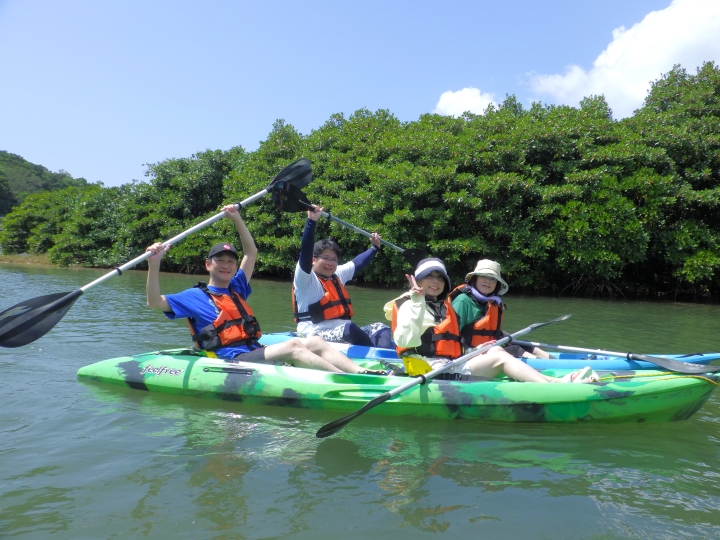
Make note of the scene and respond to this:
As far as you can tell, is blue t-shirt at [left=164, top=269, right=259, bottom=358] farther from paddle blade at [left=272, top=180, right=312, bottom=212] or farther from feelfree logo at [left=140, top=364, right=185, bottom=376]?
paddle blade at [left=272, top=180, right=312, bottom=212]

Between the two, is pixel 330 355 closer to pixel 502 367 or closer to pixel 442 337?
pixel 442 337

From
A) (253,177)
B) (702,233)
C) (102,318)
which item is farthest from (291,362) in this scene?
(253,177)

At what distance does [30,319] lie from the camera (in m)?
3.93

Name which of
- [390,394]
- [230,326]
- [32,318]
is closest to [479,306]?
[390,394]

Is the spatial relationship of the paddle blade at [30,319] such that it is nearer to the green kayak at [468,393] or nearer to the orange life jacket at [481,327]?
the green kayak at [468,393]

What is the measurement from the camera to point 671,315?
981 cm

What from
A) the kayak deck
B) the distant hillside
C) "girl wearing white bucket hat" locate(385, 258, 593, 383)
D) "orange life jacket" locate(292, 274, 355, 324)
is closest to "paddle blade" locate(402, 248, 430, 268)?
"orange life jacket" locate(292, 274, 355, 324)

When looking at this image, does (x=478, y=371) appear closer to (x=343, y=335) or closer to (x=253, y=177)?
(x=343, y=335)

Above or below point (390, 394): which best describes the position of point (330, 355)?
above

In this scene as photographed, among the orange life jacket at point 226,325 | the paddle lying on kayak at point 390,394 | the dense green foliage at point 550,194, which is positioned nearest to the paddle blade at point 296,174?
the orange life jacket at point 226,325

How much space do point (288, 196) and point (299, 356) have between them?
2.01 meters

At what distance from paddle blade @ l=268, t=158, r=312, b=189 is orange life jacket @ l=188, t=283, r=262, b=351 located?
1.76 metres

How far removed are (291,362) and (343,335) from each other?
0.80 meters

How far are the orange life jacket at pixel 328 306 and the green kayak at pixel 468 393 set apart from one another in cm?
90
